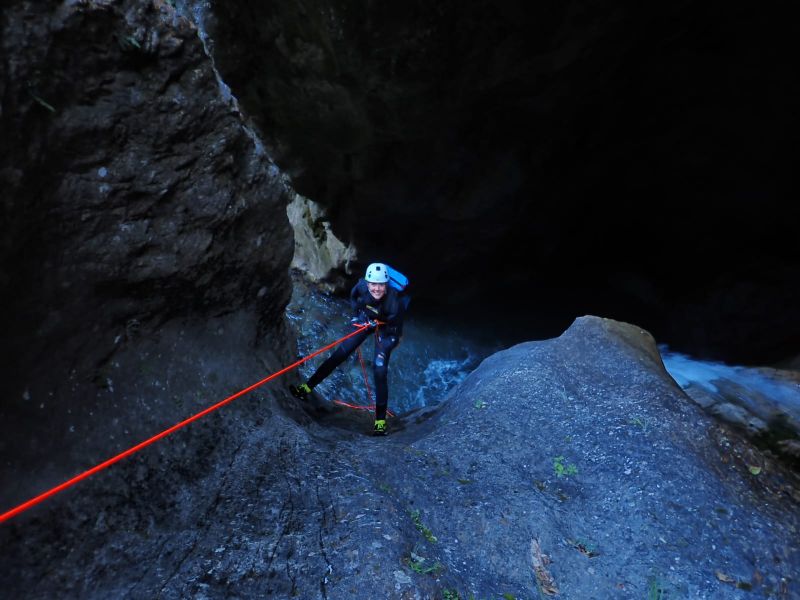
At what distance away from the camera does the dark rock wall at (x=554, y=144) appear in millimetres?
8234

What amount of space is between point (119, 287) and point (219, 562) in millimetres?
2072

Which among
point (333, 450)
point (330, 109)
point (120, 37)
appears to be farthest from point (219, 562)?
point (330, 109)

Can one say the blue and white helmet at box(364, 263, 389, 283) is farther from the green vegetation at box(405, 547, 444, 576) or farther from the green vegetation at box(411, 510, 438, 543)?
the green vegetation at box(405, 547, 444, 576)

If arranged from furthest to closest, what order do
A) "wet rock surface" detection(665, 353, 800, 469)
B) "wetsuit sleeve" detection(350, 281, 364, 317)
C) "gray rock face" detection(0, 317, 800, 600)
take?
"wetsuit sleeve" detection(350, 281, 364, 317)
"wet rock surface" detection(665, 353, 800, 469)
"gray rock face" detection(0, 317, 800, 600)

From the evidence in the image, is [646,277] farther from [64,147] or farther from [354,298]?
[64,147]

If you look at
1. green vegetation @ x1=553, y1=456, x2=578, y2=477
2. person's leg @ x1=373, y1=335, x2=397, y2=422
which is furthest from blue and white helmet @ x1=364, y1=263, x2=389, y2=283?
green vegetation @ x1=553, y1=456, x2=578, y2=477

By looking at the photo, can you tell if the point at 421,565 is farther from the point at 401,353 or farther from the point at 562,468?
the point at 401,353

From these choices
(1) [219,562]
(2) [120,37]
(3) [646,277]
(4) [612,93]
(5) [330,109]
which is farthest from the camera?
(3) [646,277]

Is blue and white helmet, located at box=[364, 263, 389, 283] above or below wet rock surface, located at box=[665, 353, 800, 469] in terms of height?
above

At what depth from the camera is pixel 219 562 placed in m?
2.66

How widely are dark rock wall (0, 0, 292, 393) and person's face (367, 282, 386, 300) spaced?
62.1 inches

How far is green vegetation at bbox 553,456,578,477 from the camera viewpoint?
156 inches

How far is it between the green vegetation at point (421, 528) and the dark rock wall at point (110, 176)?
8.16ft

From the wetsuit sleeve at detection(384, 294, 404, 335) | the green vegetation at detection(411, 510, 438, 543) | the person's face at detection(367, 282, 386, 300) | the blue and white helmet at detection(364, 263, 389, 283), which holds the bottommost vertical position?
the green vegetation at detection(411, 510, 438, 543)
